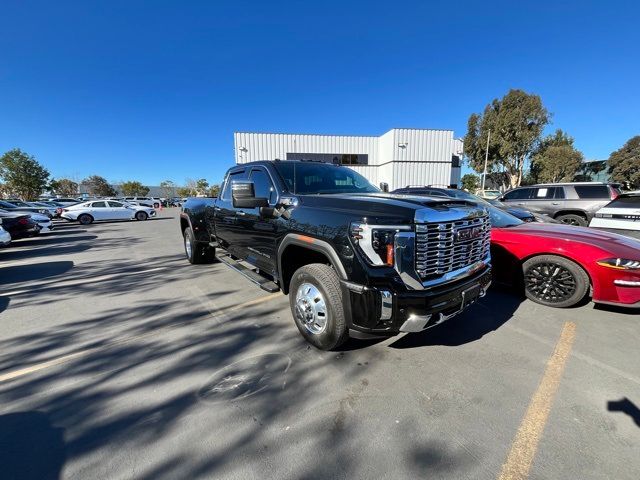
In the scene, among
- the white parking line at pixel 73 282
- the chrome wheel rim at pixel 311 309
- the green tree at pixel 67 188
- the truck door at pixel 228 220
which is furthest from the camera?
the green tree at pixel 67 188

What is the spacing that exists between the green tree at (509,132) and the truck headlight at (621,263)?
112ft

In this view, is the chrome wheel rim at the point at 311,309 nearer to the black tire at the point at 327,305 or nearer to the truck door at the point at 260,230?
the black tire at the point at 327,305

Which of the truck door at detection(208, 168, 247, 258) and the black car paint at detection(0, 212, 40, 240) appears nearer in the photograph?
the truck door at detection(208, 168, 247, 258)

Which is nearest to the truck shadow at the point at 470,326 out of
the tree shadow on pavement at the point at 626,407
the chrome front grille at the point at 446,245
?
the chrome front grille at the point at 446,245

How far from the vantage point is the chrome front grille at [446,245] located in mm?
2461

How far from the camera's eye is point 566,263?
389 centimetres

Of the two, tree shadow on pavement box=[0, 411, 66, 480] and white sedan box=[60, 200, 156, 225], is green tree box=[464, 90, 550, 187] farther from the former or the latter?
tree shadow on pavement box=[0, 411, 66, 480]

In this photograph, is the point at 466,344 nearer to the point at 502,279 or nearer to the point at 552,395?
the point at 552,395

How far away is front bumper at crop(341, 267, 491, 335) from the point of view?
2373 millimetres

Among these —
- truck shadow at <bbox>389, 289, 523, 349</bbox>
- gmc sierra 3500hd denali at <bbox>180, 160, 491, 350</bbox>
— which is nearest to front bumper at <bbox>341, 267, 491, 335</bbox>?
gmc sierra 3500hd denali at <bbox>180, 160, 491, 350</bbox>

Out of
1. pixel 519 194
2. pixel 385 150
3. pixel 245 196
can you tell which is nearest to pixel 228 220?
pixel 245 196

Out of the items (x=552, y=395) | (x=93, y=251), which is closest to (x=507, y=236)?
(x=552, y=395)

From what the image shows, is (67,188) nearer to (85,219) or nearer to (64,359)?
(85,219)

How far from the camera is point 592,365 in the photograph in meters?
2.78
